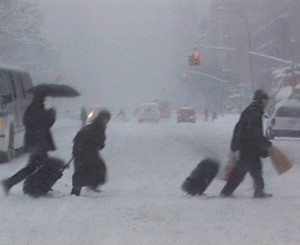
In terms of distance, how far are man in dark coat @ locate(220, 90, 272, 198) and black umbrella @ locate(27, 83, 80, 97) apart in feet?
9.88

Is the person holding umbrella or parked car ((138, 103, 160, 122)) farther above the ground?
the person holding umbrella

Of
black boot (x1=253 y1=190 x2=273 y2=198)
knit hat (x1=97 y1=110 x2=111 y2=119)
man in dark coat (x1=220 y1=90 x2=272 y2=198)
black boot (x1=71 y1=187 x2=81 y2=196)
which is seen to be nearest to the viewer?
black boot (x1=253 y1=190 x2=273 y2=198)

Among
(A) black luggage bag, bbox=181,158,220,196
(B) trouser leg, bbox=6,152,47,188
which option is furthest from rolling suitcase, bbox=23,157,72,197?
(A) black luggage bag, bbox=181,158,220,196

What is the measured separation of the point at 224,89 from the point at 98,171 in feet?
259

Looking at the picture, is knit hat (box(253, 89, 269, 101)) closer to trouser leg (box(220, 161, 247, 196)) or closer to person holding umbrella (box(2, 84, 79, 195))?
trouser leg (box(220, 161, 247, 196))

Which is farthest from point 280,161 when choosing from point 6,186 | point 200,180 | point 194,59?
point 194,59

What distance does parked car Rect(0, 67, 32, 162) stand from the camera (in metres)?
21.5

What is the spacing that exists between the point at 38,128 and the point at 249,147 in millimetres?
3283

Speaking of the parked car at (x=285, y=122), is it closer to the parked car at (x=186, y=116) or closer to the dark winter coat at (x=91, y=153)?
the dark winter coat at (x=91, y=153)

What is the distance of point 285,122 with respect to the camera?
117 ft

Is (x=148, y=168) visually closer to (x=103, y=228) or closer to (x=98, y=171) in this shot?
(x=98, y=171)

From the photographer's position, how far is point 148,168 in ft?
61.8

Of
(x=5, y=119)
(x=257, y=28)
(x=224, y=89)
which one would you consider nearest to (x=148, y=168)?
(x=5, y=119)

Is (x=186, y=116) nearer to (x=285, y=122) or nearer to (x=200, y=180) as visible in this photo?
(x=285, y=122)
